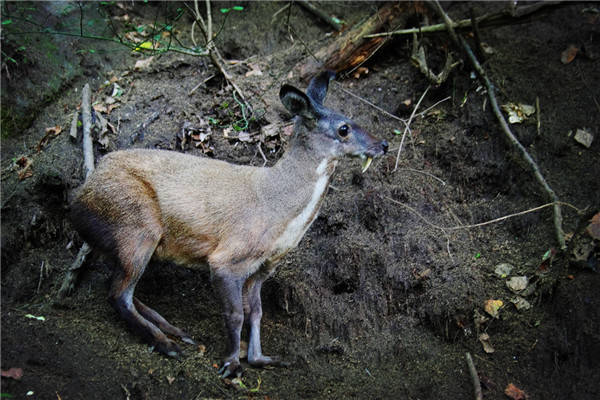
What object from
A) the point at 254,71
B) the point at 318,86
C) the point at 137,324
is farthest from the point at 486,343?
the point at 254,71

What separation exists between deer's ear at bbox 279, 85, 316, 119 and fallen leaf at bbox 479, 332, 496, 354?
2813mm

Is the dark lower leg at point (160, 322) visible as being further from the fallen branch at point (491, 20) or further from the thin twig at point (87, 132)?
the fallen branch at point (491, 20)

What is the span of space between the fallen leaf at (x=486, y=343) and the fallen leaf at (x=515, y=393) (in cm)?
43

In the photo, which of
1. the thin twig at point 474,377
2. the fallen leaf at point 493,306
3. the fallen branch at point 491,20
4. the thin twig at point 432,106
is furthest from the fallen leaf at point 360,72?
the thin twig at point 474,377

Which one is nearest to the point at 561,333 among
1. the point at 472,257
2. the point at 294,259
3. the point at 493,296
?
the point at 493,296

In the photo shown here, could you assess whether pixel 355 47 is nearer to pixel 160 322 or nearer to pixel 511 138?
pixel 511 138

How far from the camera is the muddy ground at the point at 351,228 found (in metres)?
5.14

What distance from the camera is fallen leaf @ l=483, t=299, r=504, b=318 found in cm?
571

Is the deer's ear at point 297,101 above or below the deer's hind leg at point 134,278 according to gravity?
above

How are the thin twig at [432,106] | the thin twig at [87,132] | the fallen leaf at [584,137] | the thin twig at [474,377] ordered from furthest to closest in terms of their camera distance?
the thin twig at [432,106]
the fallen leaf at [584,137]
the thin twig at [87,132]
the thin twig at [474,377]

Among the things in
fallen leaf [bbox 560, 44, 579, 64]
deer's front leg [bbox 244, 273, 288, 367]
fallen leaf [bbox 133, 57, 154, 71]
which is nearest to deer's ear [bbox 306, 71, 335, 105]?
deer's front leg [bbox 244, 273, 288, 367]

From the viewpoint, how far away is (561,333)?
5352 millimetres

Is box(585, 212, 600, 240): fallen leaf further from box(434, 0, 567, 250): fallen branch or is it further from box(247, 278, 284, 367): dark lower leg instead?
box(247, 278, 284, 367): dark lower leg

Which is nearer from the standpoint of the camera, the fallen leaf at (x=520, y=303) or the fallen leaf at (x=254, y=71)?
the fallen leaf at (x=520, y=303)
